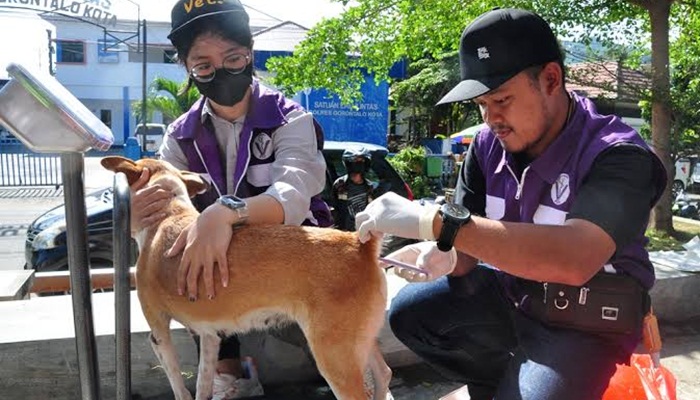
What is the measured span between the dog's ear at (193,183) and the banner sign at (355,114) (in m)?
9.89

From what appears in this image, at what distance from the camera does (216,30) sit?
2.71 metres

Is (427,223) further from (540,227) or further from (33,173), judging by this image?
(33,173)

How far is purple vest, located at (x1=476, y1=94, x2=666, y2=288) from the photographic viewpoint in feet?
6.49

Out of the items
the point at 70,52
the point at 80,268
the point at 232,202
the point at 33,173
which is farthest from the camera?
the point at 70,52

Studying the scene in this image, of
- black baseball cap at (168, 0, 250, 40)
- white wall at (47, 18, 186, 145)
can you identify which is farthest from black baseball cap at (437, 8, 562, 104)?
white wall at (47, 18, 186, 145)

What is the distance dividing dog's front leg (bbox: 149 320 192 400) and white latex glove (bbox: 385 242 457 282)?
1126mm

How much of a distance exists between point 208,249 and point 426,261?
2.92 ft

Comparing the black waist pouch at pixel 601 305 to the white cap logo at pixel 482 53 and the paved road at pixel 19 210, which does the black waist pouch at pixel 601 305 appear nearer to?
the white cap logo at pixel 482 53

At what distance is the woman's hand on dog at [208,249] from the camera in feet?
7.85

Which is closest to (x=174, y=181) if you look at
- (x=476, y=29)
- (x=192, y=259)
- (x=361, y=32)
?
(x=192, y=259)

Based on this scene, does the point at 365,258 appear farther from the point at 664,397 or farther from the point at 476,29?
the point at 664,397

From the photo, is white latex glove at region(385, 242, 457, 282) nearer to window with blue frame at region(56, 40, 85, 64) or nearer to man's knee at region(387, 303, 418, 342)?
man's knee at region(387, 303, 418, 342)

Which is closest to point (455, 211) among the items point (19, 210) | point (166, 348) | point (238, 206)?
point (238, 206)

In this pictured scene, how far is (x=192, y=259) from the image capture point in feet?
7.90
